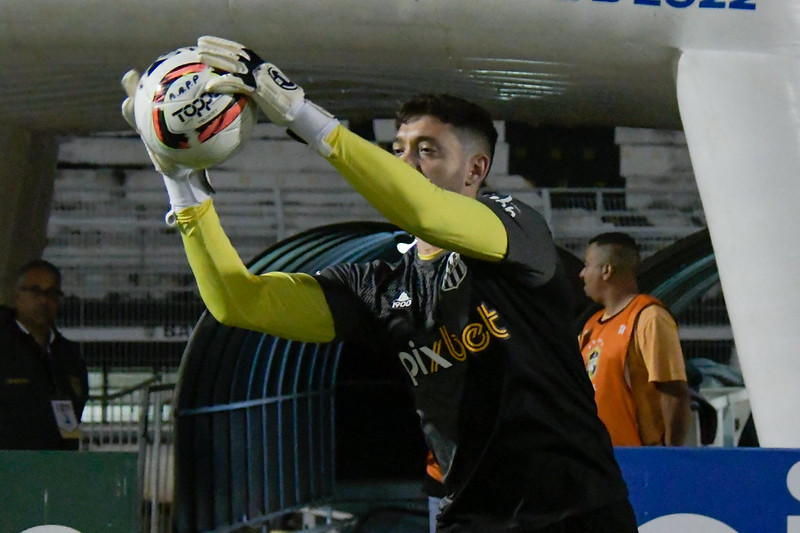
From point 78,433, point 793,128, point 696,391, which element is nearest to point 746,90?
point 793,128

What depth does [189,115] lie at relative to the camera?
2.37m

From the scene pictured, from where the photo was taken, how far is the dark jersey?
8.27ft

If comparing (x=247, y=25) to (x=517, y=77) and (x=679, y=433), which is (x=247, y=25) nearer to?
(x=517, y=77)

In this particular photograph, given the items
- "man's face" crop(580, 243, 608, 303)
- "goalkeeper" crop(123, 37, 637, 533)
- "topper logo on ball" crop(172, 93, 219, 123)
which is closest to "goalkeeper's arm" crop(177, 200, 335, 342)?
"goalkeeper" crop(123, 37, 637, 533)

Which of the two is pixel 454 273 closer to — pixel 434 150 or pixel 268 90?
pixel 434 150

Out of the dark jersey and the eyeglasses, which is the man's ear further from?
the eyeglasses

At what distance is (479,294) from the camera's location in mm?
2543

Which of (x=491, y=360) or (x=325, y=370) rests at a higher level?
(x=325, y=370)

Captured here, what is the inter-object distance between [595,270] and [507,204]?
2553 mm

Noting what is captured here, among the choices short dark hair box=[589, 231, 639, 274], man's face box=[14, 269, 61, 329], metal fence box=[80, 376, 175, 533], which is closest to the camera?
short dark hair box=[589, 231, 639, 274]

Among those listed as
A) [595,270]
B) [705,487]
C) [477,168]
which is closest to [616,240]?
[595,270]

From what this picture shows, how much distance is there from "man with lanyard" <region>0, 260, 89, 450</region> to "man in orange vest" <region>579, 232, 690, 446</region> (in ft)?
8.38

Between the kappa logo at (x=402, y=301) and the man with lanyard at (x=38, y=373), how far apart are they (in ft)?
9.62

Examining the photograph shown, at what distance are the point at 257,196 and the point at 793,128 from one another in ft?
10.6
